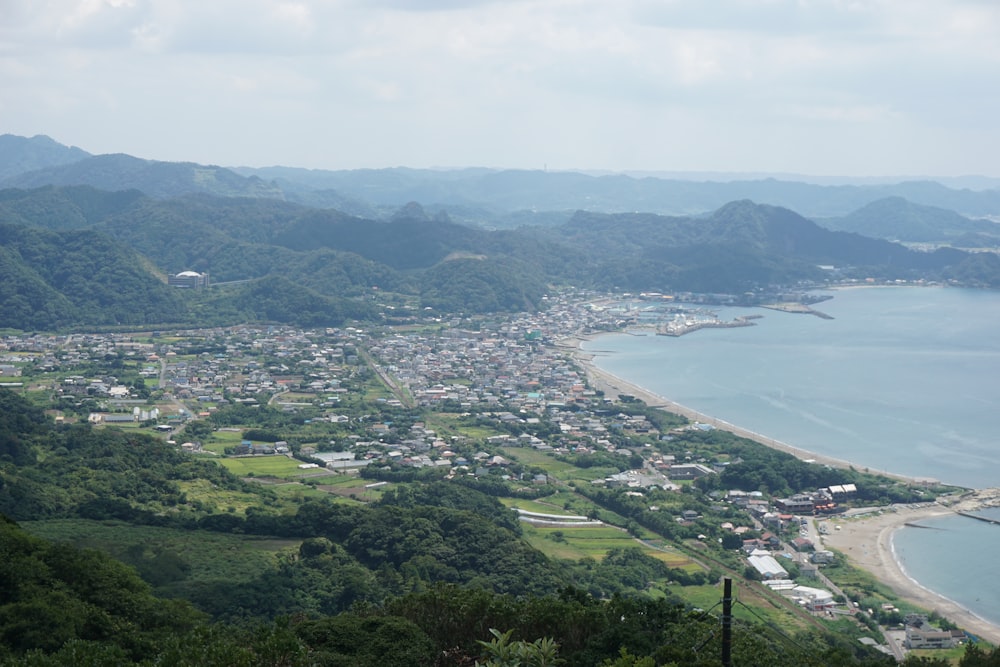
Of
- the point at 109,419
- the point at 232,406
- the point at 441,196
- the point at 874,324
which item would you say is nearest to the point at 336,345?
the point at 232,406

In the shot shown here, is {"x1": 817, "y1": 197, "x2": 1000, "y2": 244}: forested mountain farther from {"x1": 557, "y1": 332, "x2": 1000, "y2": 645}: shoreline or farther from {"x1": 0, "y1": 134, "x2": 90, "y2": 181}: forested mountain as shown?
{"x1": 0, "y1": 134, "x2": 90, "y2": 181}: forested mountain

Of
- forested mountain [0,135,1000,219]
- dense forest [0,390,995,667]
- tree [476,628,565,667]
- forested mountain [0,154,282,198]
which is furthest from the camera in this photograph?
forested mountain [0,135,1000,219]

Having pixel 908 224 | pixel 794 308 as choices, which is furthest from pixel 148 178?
pixel 908 224

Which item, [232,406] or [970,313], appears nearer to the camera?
[232,406]

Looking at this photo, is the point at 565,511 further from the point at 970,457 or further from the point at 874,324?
the point at 874,324

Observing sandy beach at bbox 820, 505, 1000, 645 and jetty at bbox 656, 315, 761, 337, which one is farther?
jetty at bbox 656, 315, 761, 337

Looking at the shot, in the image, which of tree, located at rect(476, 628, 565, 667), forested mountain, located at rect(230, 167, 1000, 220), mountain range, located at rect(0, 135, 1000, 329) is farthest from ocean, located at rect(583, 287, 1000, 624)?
forested mountain, located at rect(230, 167, 1000, 220)

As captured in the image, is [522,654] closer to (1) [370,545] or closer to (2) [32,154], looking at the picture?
(1) [370,545]
